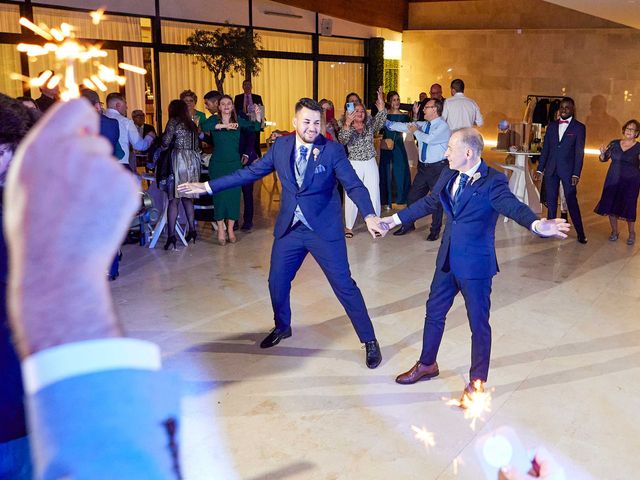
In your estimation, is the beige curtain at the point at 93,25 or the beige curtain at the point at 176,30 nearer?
the beige curtain at the point at 93,25

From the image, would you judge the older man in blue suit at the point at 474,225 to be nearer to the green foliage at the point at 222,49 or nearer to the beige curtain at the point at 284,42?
the green foliage at the point at 222,49

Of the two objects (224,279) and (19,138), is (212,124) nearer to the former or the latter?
(224,279)

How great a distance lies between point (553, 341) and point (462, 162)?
6.08 ft

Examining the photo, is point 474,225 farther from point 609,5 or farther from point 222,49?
point 222,49

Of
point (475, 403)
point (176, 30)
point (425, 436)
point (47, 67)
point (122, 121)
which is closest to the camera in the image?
point (425, 436)

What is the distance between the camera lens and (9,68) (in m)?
11.0

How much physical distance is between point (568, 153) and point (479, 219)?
4.64 m

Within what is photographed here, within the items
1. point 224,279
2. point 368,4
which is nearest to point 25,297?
point 224,279

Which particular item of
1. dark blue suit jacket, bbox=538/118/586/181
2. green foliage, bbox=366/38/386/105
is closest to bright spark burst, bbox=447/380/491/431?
dark blue suit jacket, bbox=538/118/586/181

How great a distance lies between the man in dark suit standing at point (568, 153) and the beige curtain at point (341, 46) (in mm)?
10527

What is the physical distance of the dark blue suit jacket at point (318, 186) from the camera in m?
4.18

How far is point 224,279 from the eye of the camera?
20.6 ft

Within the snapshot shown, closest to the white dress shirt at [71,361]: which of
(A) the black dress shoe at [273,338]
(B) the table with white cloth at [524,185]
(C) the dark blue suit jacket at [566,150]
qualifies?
(A) the black dress shoe at [273,338]

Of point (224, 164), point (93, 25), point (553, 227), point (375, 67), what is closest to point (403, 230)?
point (224, 164)
